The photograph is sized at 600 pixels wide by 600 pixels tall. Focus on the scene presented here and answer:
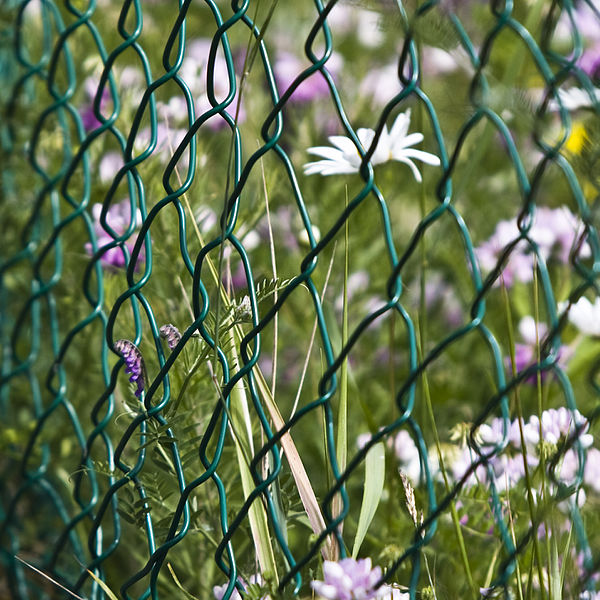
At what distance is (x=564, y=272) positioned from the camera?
155 centimetres

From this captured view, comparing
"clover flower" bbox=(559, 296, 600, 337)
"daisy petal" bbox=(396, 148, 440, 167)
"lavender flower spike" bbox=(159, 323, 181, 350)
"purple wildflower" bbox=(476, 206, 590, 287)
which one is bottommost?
"lavender flower spike" bbox=(159, 323, 181, 350)

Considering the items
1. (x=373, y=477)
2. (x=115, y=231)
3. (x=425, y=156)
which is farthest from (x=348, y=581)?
(x=115, y=231)

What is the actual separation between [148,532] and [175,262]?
1.27 ft

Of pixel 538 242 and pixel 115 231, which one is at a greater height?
pixel 538 242

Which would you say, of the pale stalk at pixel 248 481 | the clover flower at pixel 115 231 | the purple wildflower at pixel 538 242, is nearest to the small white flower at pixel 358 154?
the pale stalk at pixel 248 481

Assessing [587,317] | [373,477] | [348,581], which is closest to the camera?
[348,581]

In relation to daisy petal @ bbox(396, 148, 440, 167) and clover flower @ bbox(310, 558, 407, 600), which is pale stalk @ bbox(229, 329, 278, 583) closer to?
clover flower @ bbox(310, 558, 407, 600)

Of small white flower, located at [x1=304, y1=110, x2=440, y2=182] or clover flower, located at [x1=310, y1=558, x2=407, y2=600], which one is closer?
clover flower, located at [x1=310, y1=558, x2=407, y2=600]

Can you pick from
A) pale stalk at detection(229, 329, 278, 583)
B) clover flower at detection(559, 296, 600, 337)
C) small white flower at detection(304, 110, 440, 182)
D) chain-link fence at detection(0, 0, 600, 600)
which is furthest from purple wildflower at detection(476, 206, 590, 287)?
pale stalk at detection(229, 329, 278, 583)

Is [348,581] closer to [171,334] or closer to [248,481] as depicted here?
[248,481]

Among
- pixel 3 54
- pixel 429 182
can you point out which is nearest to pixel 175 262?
pixel 3 54

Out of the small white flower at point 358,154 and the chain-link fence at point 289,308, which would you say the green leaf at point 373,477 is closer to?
the chain-link fence at point 289,308

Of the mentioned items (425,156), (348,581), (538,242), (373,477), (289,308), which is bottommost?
(348,581)

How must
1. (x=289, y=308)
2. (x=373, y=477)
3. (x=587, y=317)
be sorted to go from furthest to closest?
1. (x=289, y=308)
2. (x=587, y=317)
3. (x=373, y=477)
